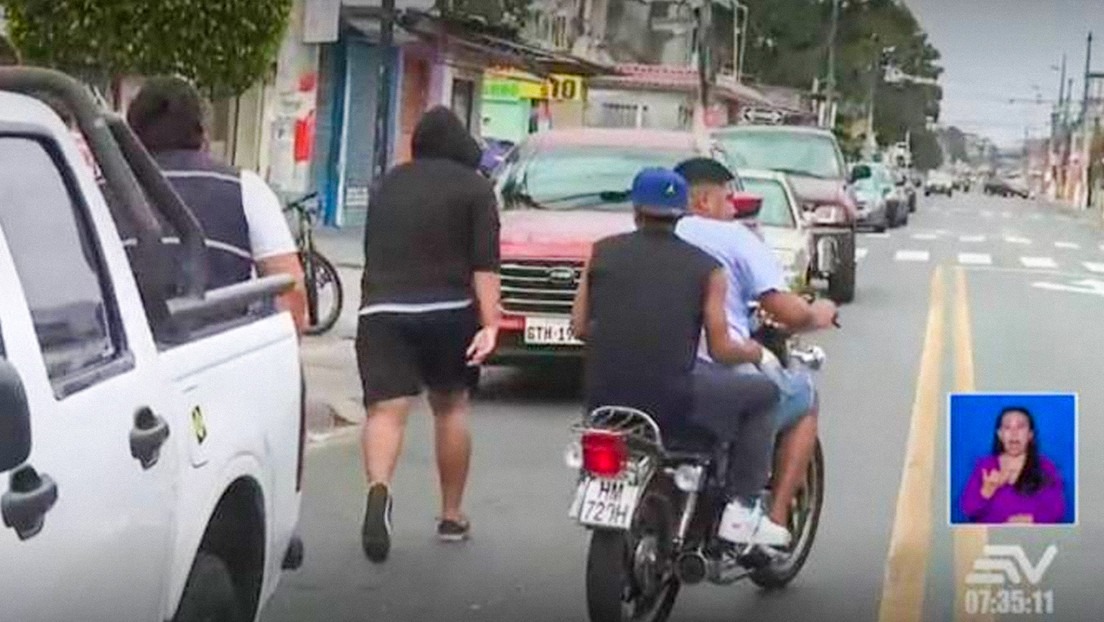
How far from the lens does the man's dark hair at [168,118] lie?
23.8 ft

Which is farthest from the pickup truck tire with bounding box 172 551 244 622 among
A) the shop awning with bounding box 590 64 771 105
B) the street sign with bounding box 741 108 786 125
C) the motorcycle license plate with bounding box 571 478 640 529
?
the street sign with bounding box 741 108 786 125

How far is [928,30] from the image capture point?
6609mm

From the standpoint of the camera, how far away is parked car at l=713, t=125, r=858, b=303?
47.5 feet

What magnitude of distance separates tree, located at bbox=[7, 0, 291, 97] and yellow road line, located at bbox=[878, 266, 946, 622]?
3227mm

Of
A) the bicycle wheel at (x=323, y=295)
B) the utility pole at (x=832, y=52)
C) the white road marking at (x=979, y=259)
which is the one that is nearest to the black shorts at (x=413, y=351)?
the utility pole at (x=832, y=52)

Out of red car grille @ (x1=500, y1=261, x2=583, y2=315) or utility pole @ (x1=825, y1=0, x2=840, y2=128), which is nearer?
utility pole @ (x1=825, y1=0, x2=840, y2=128)

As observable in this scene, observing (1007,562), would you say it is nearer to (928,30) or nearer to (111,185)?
(928,30)

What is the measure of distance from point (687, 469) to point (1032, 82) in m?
1.52

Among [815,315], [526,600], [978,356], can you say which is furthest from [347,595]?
[978,356]

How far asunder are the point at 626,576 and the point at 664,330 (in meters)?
0.73

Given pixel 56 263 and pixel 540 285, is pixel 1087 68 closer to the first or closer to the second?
pixel 56 263

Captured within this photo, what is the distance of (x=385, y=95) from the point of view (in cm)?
839

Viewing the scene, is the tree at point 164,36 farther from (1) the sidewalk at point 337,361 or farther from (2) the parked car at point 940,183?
(2) the parked car at point 940,183

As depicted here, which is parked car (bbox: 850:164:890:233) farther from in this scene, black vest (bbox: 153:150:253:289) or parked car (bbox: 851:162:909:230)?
black vest (bbox: 153:150:253:289)
